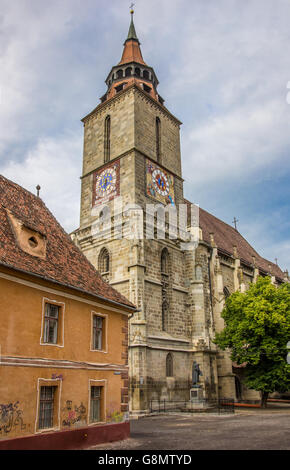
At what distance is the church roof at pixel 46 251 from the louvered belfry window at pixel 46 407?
10.0 feet

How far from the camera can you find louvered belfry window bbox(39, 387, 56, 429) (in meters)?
11.0

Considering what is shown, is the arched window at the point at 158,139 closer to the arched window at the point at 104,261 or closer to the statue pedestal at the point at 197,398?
the arched window at the point at 104,261

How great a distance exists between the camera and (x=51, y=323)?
39.4ft

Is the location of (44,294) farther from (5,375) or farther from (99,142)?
(99,142)

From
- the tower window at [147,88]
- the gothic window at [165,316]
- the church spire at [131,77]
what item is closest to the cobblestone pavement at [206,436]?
the gothic window at [165,316]

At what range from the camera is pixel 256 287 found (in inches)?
1020

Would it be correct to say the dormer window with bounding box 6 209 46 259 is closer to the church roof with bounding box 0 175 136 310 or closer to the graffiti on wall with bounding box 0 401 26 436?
the church roof with bounding box 0 175 136 310

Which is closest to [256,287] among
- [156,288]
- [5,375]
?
[156,288]

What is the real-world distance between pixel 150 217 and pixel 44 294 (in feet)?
53.0

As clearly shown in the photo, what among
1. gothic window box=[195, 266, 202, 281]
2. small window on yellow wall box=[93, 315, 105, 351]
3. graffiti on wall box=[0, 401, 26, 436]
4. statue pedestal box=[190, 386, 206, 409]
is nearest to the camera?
graffiti on wall box=[0, 401, 26, 436]

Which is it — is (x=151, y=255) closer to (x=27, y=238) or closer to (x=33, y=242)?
(x=33, y=242)

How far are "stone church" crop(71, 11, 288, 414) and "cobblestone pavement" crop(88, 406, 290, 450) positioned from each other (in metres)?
5.19

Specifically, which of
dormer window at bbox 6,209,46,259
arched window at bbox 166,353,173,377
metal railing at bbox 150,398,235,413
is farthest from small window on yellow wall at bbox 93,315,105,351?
A: arched window at bbox 166,353,173,377
